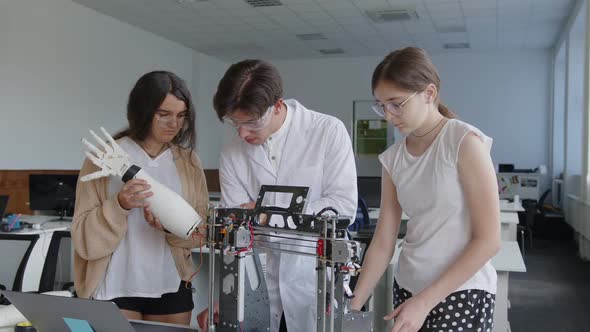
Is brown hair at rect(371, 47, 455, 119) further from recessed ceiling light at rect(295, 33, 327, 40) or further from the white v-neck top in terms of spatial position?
recessed ceiling light at rect(295, 33, 327, 40)

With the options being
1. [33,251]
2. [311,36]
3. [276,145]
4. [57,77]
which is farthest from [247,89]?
[311,36]

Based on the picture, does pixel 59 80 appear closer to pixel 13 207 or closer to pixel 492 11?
pixel 13 207

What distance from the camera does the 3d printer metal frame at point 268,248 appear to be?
1.07 metres

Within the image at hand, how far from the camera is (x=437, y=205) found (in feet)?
4.20

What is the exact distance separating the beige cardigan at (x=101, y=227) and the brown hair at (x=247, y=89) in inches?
14.3

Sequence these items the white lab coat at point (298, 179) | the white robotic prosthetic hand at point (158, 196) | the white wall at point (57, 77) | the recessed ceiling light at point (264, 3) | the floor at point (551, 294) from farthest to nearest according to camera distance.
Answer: the recessed ceiling light at point (264, 3), the white wall at point (57, 77), the floor at point (551, 294), the white lab coat at point (298, 179), the white robotic prosthetic hand at point (158, 196)

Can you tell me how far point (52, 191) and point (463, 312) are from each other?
474 cm

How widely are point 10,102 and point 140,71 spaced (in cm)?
254

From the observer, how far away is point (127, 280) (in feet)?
5.35

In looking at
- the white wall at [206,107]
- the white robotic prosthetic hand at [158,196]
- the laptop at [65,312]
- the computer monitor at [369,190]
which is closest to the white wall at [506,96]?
the white wall at [206,107]

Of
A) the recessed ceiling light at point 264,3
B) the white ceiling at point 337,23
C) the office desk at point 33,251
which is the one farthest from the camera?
the white ceiling at point 337,23

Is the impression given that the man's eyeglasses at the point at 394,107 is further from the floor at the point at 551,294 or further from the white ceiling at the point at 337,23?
the white ceiling at the point at 337,23

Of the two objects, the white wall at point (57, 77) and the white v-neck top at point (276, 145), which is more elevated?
the white wall at point (57, 77)

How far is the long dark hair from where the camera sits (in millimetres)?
1644
